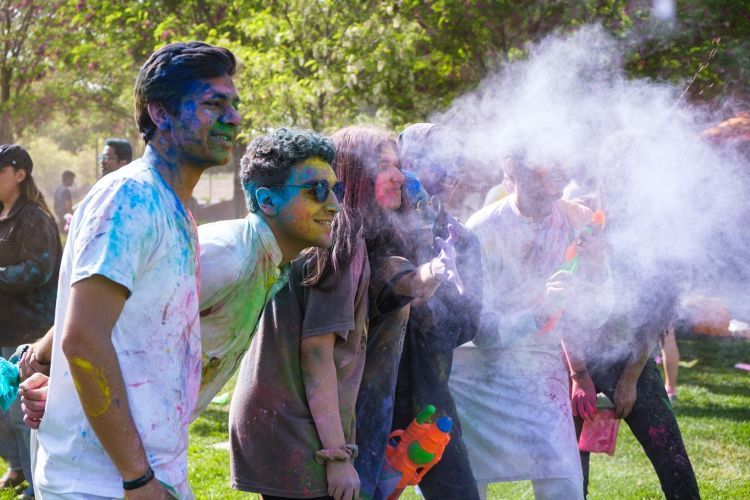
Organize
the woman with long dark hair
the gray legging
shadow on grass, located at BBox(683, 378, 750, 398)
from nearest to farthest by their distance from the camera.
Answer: the woman with long dark hair
the gray legging
shadow on grass, located at BBox(683, 378, 750, 398)

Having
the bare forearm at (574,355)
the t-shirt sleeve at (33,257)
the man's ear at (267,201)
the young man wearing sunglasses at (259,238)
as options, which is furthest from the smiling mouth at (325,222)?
the t-shirt sleeve at (33,257)

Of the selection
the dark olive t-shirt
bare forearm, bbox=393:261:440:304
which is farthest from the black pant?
the dark olive t-shirt

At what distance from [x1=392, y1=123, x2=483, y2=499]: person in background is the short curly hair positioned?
671 mm

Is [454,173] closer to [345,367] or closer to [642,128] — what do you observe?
[345,367]

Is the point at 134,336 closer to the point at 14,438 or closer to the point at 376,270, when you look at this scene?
the point at 376,270

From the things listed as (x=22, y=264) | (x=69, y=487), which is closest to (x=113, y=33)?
(x=22, y=264)

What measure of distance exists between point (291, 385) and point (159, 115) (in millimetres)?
1151

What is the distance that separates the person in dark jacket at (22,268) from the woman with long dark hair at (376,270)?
2425 mm

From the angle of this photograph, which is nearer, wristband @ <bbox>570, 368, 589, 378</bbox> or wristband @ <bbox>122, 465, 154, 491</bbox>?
wristband @ <bbox>122, 465, 154, 491</bbox>

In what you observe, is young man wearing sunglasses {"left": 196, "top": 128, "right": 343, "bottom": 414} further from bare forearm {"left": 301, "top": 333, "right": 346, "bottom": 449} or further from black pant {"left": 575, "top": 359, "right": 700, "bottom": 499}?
black pant {"left": 575, "top": 359, "right": 700, "bottom": 499}

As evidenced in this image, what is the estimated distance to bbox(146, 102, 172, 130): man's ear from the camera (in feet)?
7.36

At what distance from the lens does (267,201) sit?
2857mm

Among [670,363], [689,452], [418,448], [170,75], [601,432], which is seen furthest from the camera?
[670,363]

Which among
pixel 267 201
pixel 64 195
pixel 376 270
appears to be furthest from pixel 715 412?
pixel 64 195
